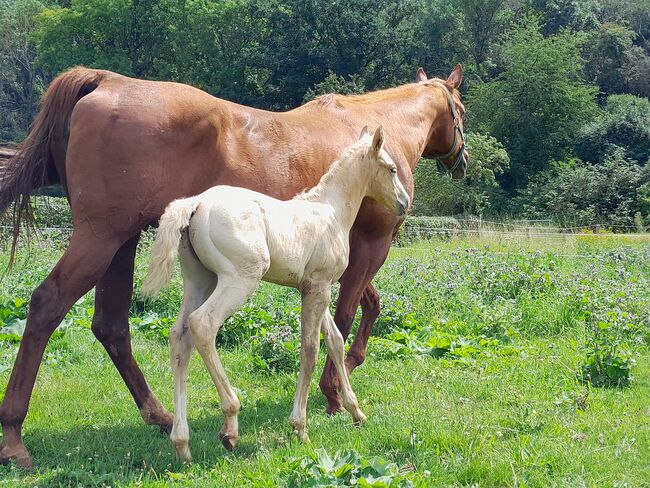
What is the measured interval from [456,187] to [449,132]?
2937 centimetres

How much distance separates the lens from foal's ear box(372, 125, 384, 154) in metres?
4.93

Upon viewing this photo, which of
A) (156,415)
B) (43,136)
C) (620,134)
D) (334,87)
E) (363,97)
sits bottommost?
(620,134)

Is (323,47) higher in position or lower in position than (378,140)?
lower

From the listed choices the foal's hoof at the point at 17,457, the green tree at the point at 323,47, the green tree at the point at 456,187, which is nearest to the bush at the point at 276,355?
the foal's hoof at the point at 17,457

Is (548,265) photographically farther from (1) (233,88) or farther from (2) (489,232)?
(1) (233,88)

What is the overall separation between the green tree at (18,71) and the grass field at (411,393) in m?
50.4

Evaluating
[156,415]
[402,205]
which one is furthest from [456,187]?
[156,415]

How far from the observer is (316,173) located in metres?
5.54

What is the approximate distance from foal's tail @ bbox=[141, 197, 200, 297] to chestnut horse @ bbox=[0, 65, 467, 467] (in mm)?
702

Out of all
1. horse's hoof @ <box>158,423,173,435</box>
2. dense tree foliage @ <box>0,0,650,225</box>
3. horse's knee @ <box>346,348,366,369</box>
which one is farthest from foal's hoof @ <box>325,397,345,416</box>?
dense tree foliage @ <box>0,0,650,225</box>

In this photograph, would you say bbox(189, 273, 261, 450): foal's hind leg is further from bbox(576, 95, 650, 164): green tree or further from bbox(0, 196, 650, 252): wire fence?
bbox(576, 95, 650, 164): green tree

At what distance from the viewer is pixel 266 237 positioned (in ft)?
14.3

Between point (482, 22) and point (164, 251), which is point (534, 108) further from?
point (164, 251)

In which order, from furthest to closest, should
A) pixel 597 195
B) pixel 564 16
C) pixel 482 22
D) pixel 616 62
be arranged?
pixel 482 22, pixel 564 16, pixel 616 62, pixel 597 195
